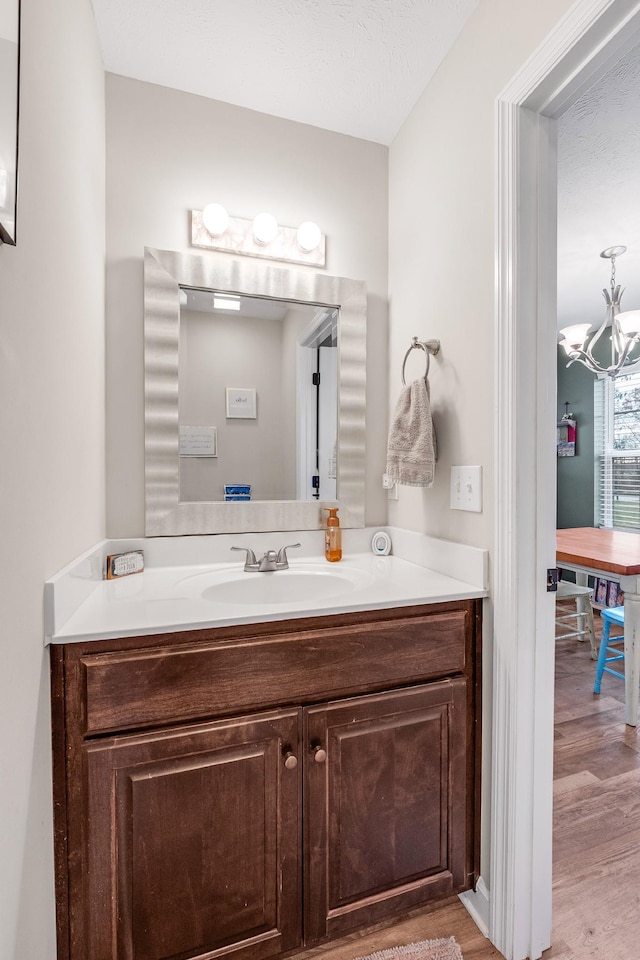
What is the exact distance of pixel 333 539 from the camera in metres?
1.64

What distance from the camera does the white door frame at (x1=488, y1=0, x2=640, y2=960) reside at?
1112mm

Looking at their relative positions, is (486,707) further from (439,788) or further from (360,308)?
(360,308)

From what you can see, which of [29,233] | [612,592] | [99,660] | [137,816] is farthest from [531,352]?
[612,592]

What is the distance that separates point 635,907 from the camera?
4.20 ft

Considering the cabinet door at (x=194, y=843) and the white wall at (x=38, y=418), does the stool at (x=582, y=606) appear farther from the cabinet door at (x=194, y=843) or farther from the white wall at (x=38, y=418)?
the white wall at (x=38, y=418)

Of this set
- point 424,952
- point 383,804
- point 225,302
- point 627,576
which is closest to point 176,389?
point 225,302

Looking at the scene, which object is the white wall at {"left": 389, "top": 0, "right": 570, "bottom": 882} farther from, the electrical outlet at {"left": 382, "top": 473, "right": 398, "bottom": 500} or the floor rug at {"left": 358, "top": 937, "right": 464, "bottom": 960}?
the floor rug at {"left": 358, "top": 937, "right": 464, "bottom": 960}

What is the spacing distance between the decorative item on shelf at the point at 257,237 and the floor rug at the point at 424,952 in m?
2.03

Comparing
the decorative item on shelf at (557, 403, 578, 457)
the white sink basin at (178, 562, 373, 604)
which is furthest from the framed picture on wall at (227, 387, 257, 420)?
the decorative item on shelf at (557, 403, 578, 457)

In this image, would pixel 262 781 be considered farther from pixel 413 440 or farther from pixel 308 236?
pixel 308 236

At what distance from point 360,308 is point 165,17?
97 centimetres

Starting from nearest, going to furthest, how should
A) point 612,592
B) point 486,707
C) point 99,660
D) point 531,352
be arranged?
point 99,660 → point 531,352 → point 486,707 → point 612,592

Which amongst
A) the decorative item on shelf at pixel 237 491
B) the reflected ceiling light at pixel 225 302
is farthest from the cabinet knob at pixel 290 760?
the reflected ceiling light at pixel 225 302

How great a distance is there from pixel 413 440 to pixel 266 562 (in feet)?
1.99
